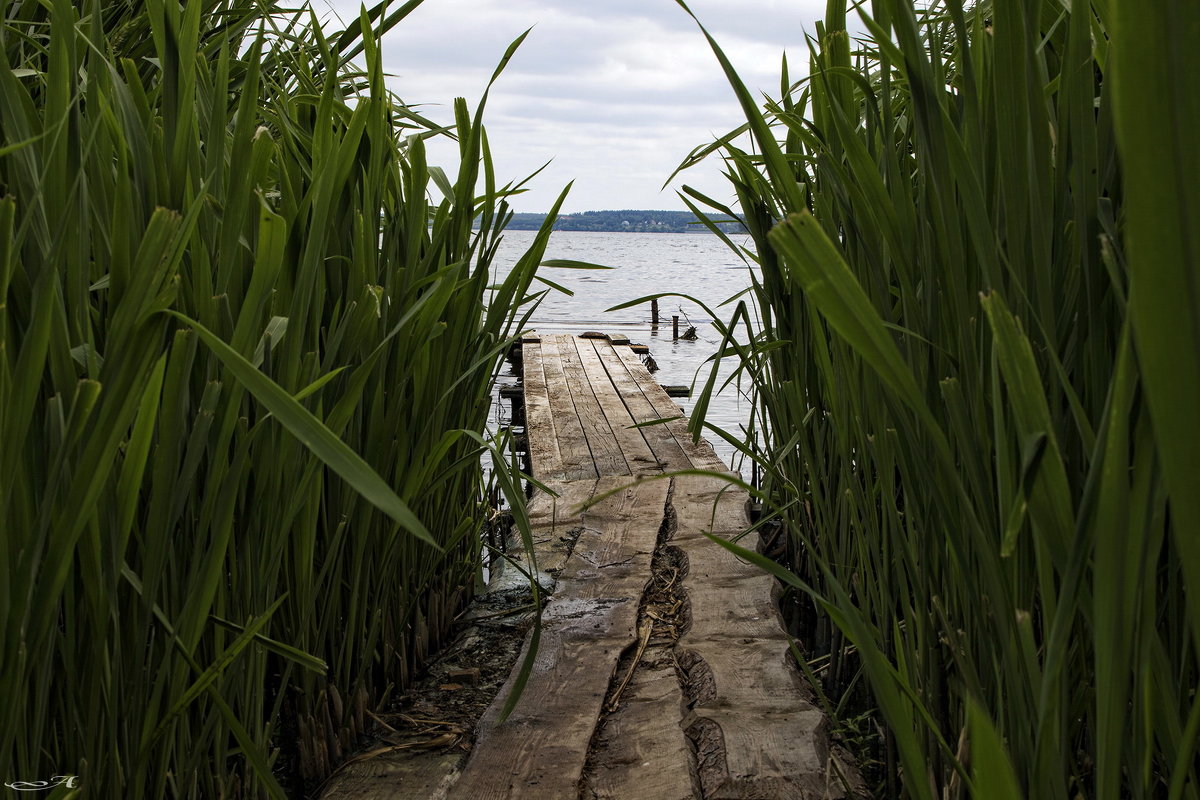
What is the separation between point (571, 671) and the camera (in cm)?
152

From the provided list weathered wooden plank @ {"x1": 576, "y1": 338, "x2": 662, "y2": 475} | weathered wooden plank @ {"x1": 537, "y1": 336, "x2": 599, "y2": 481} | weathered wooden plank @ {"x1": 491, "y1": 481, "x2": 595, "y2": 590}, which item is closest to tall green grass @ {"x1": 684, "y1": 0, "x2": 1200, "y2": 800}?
weathered wooden plank @ {"x1": 491, "y1": 481, "x2": 595, "y2": 590}

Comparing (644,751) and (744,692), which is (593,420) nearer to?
(744,692)

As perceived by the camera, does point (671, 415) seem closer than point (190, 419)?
No

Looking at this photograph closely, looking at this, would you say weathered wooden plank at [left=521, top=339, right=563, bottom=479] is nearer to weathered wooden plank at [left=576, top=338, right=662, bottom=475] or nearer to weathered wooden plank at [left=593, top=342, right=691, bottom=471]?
weathered wooden plank at [left=576, top=338, right=662, bottom=475]

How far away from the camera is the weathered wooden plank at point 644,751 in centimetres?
118

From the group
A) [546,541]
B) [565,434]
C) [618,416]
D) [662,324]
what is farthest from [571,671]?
[662,324]

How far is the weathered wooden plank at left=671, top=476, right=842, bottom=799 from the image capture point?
1179mm

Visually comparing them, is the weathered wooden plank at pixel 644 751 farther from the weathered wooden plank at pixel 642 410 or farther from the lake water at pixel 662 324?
the weathered wooden plank at pixel 642 410

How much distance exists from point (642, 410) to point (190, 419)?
11.1 feet

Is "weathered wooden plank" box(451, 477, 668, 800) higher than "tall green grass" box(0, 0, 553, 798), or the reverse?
"tall green grass" box(0, 0, 553, 798)

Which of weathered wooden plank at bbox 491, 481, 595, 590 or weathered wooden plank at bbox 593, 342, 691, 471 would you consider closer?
weathered wooden plank at bbox 491, 481, 595, 590

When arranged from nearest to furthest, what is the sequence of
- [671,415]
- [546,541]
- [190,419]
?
1. [190,419]
2. [546,541]
3. [671,415]

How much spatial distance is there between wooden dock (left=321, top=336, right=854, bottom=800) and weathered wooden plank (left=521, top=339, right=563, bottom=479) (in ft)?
1.10

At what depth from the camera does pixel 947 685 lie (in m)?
0.97
